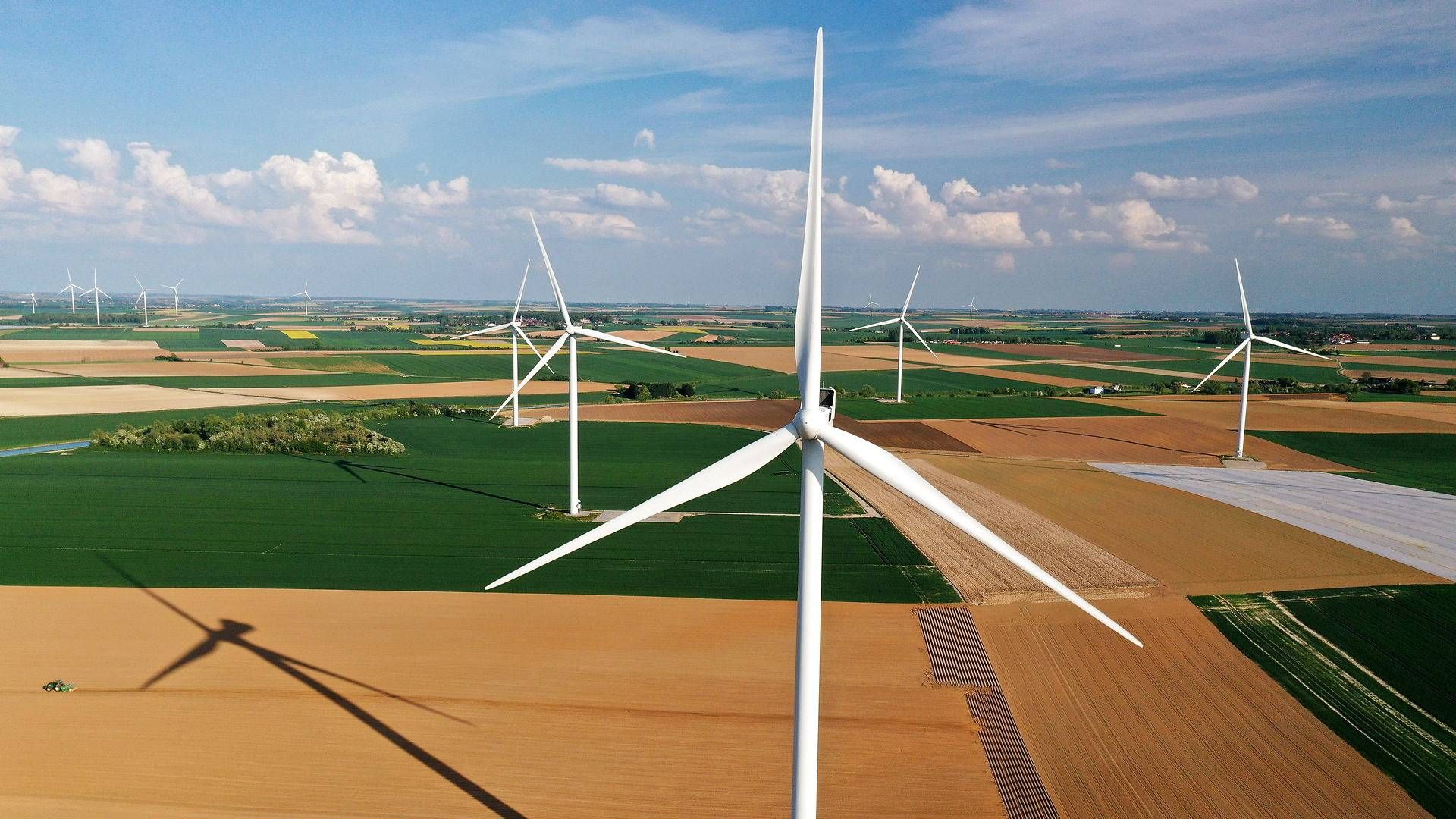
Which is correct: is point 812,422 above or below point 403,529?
above

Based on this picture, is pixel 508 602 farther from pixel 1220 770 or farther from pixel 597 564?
pixel 1220 770

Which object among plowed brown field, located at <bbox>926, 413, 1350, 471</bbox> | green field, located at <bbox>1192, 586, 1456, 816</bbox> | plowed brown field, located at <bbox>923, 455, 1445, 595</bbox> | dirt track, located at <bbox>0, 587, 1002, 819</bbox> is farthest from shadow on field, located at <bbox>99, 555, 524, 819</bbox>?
plowed brown field, located at <bbox>926, 413, 1350, 471</bbox>

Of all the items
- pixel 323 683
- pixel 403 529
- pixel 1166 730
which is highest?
pixel 403 529

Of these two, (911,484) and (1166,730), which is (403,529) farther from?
(1166,730)

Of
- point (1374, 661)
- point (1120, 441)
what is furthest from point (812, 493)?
point (1120, 441)

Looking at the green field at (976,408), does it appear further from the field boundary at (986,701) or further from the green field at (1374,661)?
the field boundary at (986,701)

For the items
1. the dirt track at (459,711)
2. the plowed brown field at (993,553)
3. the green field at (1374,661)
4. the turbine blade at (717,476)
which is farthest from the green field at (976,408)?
the turbine blade at (717,476)
